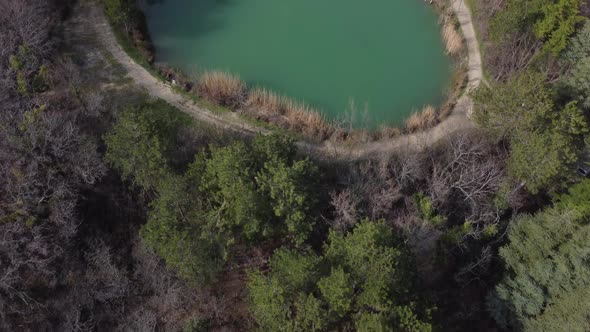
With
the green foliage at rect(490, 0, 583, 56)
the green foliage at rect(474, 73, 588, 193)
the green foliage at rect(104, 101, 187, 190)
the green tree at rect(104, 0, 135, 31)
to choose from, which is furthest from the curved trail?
the green foliage at rect(104, 101, 187, 190)

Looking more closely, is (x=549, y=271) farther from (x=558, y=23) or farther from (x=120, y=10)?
(x=120, y=10)

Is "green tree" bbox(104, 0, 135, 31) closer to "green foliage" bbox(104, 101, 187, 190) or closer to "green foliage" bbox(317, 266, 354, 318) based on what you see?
"green foliage" bbox(104, 101, 187, 190)

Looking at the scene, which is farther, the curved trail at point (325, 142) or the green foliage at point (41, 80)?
the green foliage at point (41, 80)

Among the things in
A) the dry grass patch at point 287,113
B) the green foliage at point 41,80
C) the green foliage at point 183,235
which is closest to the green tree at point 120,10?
the green foliage at point 41,80

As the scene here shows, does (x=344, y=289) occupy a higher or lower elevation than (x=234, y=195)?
lower

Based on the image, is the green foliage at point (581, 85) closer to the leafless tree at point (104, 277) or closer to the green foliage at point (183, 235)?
the green foliage at point (183, 235)

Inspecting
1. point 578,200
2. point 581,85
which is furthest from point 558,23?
point 578,200
